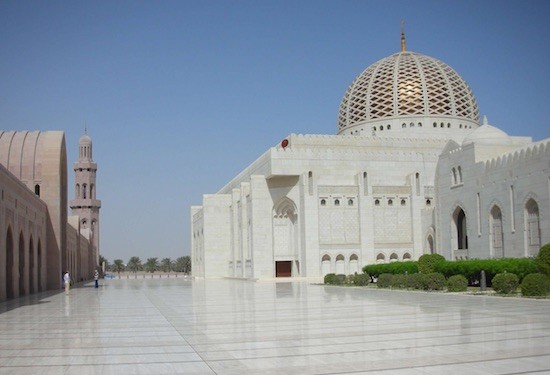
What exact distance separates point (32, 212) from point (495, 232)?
19.1 metres

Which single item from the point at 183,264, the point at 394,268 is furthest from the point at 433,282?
the point at 183,264

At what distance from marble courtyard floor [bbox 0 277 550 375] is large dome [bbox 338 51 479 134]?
3070 centimetres

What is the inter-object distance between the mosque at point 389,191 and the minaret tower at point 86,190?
66.5 ft

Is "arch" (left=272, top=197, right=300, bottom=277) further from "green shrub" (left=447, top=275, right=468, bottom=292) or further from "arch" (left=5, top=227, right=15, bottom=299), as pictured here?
"green shrub" (left=447, top=275, right=468, bottom=292)

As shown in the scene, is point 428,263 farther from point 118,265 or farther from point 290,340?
point 118,265

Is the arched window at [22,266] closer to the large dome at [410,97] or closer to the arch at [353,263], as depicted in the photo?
the arch at [353,263]

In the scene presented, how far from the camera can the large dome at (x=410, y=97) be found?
44.4 metres

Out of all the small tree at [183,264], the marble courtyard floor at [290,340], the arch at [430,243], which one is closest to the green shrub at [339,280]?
the arch at [430,243]

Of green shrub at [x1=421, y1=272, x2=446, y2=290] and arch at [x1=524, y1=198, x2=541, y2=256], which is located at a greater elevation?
arch at [x1=524, y1=198, x2=541, y2=256]

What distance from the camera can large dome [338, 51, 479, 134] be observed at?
44.4m

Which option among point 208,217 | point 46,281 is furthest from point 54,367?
point 208,217

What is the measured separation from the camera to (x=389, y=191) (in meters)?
37.0

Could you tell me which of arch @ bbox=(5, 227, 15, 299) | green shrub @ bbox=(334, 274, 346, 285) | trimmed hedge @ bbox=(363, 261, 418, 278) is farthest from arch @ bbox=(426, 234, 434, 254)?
arch @ bbox=(5, 227, 15, 299)

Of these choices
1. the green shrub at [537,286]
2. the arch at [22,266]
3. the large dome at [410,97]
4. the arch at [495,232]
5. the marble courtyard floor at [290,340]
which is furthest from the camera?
the large dome at [410,97]
